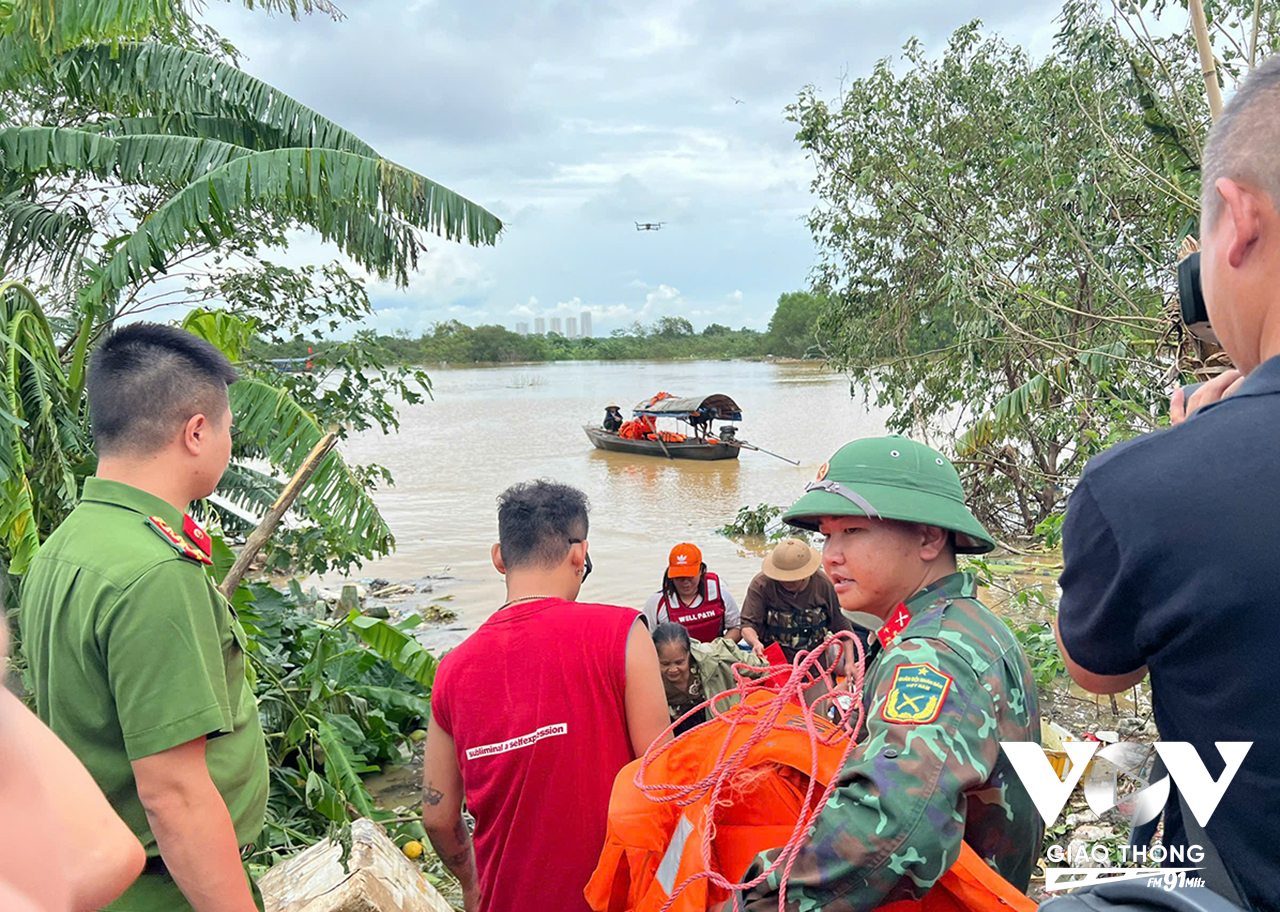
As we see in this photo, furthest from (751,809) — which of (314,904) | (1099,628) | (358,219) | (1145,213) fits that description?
(1145,213)

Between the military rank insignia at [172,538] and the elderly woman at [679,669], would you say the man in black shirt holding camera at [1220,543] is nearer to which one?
the military rank insignia at [172,538]

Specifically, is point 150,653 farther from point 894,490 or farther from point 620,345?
point 620,345

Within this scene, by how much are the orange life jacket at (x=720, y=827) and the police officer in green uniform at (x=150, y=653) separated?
0.78m

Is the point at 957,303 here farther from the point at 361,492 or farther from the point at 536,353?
the point at 536,353

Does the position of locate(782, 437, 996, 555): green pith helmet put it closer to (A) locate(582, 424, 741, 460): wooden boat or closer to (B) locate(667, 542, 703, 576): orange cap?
(B) locate(667, 542, 703, 576): orange cap

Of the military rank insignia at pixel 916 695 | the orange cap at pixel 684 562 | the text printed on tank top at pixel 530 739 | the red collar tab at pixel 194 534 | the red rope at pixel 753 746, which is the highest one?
the red collar tab at pixel 194 534

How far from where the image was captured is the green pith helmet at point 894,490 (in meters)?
1.70

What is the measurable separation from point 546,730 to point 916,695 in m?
1.01

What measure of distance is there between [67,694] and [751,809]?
1353 millimetres

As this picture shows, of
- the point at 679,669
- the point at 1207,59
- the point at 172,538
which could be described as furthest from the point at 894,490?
the point at 679,669

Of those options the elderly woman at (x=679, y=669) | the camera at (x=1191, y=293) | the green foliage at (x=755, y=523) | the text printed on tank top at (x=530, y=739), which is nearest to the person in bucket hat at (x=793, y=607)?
the elderly woman at (x=679, y=669)

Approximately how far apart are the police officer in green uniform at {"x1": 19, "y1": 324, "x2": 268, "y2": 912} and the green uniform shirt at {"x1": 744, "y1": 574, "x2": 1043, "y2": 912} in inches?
43.1

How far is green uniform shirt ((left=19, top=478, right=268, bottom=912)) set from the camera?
1672 millimetres

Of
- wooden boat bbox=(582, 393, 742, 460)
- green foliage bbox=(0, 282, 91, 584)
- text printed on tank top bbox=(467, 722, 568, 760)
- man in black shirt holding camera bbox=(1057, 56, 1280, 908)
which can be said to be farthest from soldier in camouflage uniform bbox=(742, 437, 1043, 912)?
wooden boat bbox=(582, 393, 742, 460)
